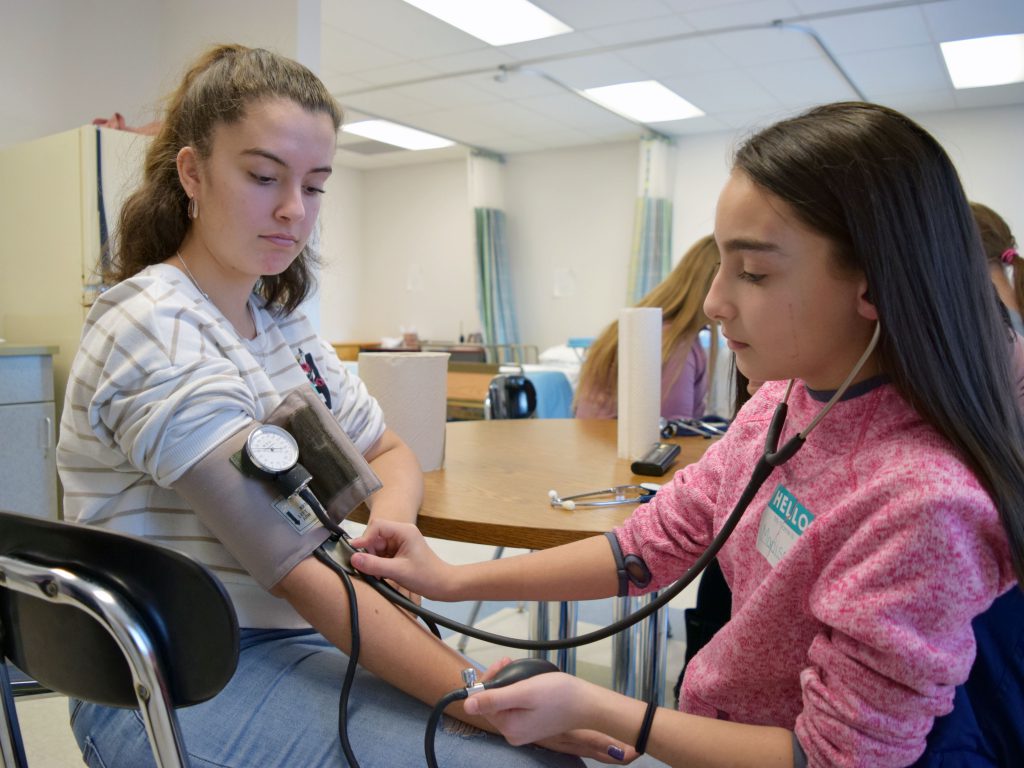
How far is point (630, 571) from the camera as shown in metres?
0.97

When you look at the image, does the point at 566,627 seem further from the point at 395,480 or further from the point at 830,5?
the point at 830,5

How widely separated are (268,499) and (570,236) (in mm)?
6884

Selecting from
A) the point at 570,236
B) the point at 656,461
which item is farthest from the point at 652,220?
the point at 656,461

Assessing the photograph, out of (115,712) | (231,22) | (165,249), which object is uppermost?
(231,22)

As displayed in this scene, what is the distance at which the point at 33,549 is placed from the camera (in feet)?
2.27

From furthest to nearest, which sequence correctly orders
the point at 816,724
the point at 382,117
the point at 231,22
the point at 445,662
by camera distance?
the point at 382,117
the point at 231,22
the point at 445,662
the point at 816,724

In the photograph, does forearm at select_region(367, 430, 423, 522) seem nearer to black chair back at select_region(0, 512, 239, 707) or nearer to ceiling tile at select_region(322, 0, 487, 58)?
black chair back at select_region(0, 512, 239, 707)

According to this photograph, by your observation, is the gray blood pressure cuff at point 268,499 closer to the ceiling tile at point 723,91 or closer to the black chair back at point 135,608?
the black chair back at point 135,608

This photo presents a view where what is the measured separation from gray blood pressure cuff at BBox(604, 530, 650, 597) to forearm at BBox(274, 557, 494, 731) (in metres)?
0.22

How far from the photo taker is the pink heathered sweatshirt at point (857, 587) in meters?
0.61

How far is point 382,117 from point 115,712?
589cm

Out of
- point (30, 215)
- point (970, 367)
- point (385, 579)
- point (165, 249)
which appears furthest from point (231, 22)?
point (970, 367)

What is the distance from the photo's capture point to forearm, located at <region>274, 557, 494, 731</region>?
860 millimetres

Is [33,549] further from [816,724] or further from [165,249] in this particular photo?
[816,724]
